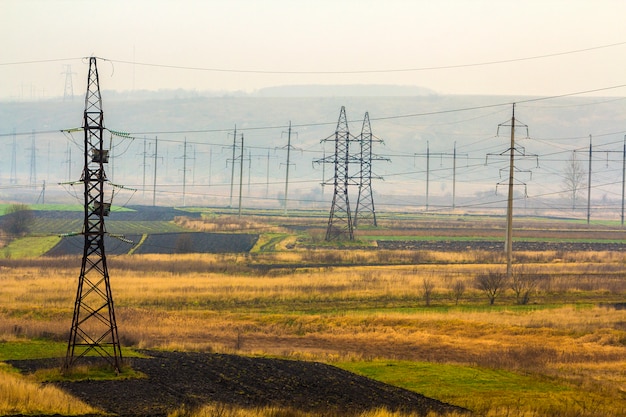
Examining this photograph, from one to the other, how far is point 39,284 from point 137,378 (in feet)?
103

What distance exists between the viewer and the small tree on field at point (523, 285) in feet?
203

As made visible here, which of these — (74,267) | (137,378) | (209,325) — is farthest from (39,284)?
(137,378)

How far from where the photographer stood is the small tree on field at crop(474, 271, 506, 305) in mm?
62156

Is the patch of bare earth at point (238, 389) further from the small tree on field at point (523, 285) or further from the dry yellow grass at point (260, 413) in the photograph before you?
the small tree on field at point (523, 285)

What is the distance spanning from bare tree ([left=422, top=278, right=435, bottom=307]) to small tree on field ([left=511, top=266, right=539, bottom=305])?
17.7ft

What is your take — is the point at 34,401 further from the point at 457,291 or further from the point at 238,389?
the point at 457,291

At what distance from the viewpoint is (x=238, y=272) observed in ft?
245

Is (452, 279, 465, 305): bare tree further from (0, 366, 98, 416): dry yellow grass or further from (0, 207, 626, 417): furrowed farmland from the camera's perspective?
(0, 366, 98, 416): dry yellow grass

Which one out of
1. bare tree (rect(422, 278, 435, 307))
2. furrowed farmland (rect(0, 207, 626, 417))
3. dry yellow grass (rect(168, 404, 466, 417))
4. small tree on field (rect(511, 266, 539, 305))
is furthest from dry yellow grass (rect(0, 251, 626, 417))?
dry yellow grass (rect(168, 404, 466, 417))

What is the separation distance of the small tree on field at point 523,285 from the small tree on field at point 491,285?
88 centimetres

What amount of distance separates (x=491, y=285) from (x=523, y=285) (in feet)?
12.4

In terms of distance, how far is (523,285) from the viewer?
214 feet

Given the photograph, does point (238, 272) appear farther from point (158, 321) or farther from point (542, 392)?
point (542, 392)

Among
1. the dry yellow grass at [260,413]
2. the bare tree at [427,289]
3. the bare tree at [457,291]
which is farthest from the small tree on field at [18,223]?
the dry yellow grass at [260,413]
